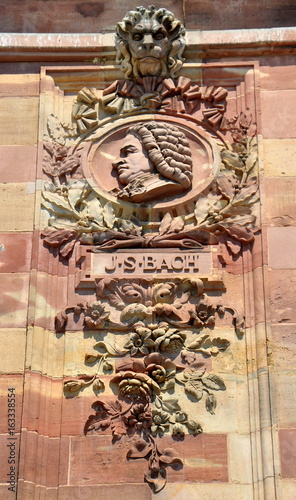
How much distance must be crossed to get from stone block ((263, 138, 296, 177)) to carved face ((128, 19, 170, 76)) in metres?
1.76

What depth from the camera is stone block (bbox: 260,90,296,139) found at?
14.5 m

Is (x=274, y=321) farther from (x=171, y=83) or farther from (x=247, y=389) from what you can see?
(x=171, y=83)

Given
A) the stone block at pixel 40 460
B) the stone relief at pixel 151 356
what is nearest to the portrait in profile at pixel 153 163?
the stone relief at pixel 151 356

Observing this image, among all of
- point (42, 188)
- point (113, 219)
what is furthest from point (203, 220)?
point (42, 188)

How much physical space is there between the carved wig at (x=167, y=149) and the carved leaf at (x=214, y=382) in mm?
2486

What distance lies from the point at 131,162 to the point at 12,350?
9.12ft

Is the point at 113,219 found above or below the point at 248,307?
above

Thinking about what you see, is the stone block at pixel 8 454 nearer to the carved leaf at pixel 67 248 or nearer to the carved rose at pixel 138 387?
the carved rose at pixel 138 387

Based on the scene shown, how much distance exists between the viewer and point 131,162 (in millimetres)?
14266

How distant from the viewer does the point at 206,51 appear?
15125 millimetres

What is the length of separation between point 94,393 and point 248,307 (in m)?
1.98

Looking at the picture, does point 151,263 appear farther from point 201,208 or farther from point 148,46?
point 148,46

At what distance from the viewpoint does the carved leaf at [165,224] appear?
543 inches

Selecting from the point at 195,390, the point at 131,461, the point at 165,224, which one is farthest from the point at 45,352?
the point at 165,224
